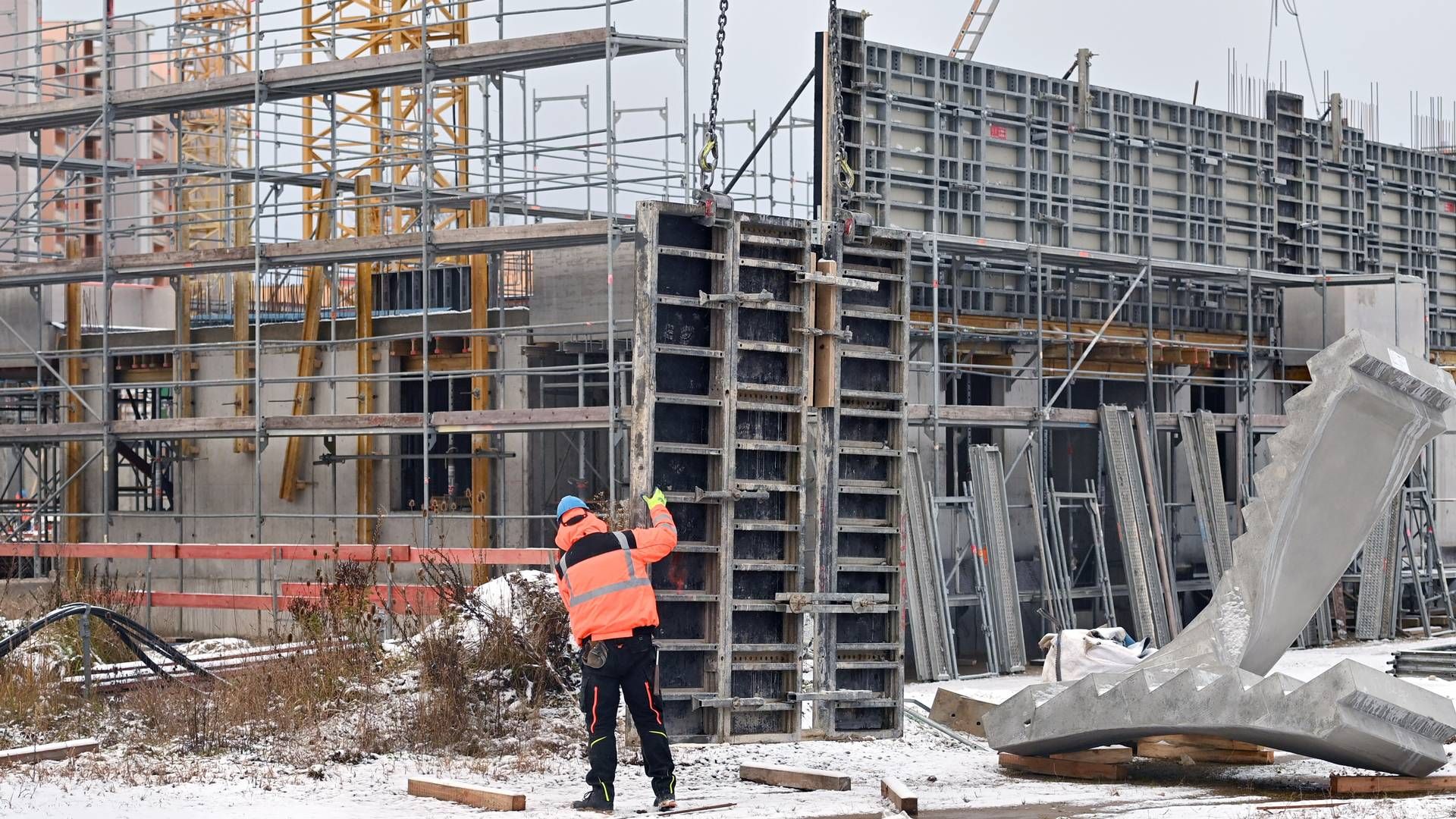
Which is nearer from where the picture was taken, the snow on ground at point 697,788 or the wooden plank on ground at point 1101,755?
the snow on ground at point 697,788

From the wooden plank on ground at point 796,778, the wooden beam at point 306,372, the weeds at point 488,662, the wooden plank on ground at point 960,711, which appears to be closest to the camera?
the wooden plank on ground at point 796,778

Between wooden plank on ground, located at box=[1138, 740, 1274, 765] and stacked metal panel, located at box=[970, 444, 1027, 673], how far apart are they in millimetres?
6931

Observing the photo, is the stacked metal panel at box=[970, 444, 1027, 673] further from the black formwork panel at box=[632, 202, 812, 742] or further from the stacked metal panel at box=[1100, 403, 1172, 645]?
the black formwork panel at box=[632, 202, 812, 742]

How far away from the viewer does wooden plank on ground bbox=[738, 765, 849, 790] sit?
11719 millimetres

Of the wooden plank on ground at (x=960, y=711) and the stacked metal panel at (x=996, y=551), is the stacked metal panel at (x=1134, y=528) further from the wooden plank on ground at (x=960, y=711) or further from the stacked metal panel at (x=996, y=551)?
the wooden plank on ground at (x=960, y=711)

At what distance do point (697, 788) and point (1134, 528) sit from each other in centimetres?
1084

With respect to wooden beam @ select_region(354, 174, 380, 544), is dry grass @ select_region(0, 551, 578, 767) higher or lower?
lower

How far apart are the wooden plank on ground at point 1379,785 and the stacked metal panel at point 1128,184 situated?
9.20 metres

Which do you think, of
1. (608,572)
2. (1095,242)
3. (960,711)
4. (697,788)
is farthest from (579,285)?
(608,572)

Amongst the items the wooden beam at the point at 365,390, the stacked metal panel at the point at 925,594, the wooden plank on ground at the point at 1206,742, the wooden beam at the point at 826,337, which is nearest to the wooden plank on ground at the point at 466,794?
the wooden beam at the point at 826,337

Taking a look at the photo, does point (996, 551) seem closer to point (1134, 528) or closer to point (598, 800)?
point (1134, 528)

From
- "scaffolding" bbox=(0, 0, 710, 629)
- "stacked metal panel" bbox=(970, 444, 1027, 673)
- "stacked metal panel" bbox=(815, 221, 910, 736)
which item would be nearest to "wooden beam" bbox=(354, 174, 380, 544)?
"scaffolding" bbox=(0, 0, 710, 629)

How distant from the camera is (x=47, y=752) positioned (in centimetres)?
1203

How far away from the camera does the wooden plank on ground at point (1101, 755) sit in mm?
12656
